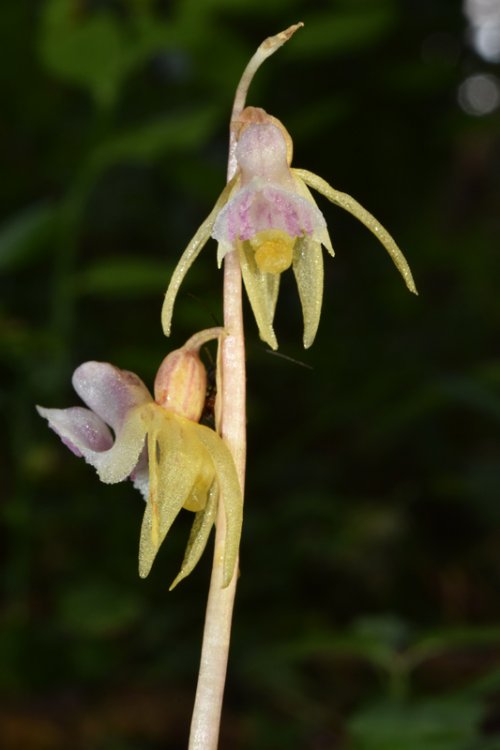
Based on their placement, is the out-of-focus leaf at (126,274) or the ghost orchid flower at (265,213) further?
the out-of-focus leaf at (126,274)

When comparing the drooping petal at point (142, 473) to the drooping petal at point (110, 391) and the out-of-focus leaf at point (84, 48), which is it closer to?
the drooping petal at point (110, 391)

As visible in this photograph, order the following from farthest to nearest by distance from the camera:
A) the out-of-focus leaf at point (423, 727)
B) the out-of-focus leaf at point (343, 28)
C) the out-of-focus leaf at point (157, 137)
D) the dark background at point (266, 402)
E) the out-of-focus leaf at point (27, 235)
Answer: the out-of-focus leaf at point (343, 28) → the dark background at point (266, 402) → the out-of-focus leaf at point (157, 137) → the out-of-focus leaf at point (27, 235) → the out-of-focus leaf at point (423, 727)

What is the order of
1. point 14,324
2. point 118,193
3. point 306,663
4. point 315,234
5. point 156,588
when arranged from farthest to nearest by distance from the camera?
point 118,193
point 306,663
point 156,588
point 14,324
point 315,234

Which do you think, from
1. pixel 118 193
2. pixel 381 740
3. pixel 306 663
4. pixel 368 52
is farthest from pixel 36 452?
pixel 368 52

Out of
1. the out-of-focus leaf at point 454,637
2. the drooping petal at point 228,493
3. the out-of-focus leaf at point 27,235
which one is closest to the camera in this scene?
the drooping petal at point 228,493

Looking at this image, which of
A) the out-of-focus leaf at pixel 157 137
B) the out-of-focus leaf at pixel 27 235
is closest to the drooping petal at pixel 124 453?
the out-of-focus leaf at pixel 27 235

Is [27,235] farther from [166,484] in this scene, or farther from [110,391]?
[166,484]

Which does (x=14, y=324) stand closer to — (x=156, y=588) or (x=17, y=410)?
(x=17, y=410)

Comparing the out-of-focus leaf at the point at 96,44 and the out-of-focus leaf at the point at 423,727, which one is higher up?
the out-of-focus leaf at the point at 96,44

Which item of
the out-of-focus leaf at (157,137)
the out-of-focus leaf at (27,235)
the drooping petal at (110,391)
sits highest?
the out-of-focus leaf at (157,137)
